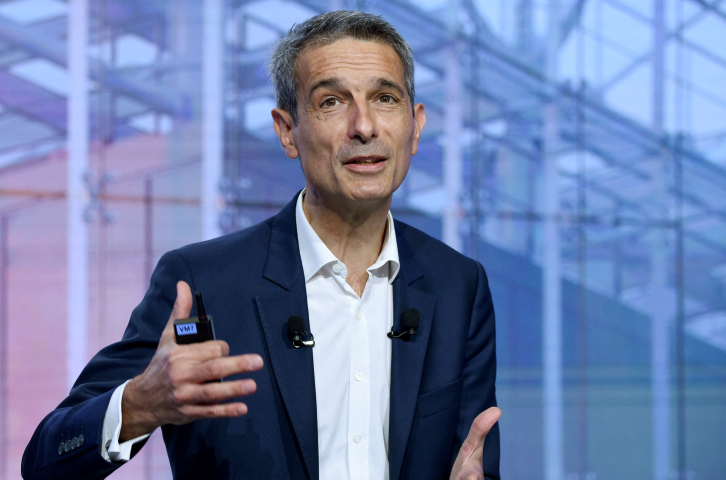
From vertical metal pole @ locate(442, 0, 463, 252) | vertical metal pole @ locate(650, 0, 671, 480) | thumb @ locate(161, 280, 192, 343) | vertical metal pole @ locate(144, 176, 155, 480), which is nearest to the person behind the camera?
thumb @ locate(161, 280, 192, 343)

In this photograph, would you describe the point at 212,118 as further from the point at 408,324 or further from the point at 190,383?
the point at 190,383

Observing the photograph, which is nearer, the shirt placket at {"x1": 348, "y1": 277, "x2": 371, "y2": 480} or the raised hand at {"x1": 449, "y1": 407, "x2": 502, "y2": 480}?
the raised hand at {"x1": 449, "y1": 407, "x2": 502, "y2": 480}

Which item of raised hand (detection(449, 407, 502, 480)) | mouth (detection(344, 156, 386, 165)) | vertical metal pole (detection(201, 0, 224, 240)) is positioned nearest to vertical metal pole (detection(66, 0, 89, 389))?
vertical metal pole (detection(201, 0, 224, 240))

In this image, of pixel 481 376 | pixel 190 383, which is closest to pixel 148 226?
pixel 481 376

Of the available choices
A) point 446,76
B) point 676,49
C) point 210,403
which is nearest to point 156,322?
point 210,403

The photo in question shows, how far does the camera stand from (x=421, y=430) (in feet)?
4.91

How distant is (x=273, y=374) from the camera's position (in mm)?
1434

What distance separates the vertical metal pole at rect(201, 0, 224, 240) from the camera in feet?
11.1

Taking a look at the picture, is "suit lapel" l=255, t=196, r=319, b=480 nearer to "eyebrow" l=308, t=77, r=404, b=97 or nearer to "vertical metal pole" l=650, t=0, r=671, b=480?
"eyebrow" l=308, t=77, r=404, b=97

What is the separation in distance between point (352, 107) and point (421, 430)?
75 centimetres

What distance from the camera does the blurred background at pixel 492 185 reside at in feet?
10.3

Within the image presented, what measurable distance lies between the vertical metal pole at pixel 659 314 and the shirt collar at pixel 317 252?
2.98 meters

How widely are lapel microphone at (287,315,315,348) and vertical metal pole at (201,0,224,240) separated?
2.03 m

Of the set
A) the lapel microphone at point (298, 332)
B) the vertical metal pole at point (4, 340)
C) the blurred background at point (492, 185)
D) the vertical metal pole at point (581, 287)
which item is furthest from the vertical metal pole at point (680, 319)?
the vertical metal pole at point (4, 340)
